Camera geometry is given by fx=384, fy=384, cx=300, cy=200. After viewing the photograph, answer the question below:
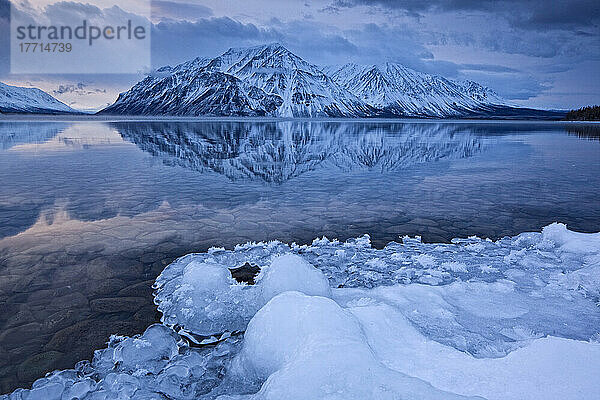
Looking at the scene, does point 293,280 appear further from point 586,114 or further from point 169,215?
point 586,114

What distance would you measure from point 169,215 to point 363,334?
7.11 metres

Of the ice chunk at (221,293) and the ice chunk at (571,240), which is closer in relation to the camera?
the ice chunk at (221,293)

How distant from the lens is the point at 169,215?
992 cm

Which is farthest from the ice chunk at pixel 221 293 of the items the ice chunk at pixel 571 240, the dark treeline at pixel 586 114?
the dark treeline at pixel 586 114

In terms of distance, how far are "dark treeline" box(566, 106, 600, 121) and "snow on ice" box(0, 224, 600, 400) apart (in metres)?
167

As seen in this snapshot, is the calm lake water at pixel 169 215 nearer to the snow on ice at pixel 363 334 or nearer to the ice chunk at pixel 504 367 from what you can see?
the snow on ice at pixel 363 334

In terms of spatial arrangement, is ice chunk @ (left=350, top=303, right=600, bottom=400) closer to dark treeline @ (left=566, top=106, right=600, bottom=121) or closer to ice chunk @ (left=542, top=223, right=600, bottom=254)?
ice chunk @ (left=542, top=223, right=600, bottom=254)

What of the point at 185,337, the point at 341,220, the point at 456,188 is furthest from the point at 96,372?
the point at 456,188

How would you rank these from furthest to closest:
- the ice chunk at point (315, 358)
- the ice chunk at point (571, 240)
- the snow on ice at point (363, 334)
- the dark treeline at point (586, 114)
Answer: the dark treeline at point (586, 114) < the ice chunk at point (571, 240) < the snow on ice at point (363, 334) < the ice chunk at point (315, 358)

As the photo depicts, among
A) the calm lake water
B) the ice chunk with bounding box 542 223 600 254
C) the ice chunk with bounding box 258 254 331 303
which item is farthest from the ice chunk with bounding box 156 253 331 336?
the ice chunk with bounding box 542 223 600 254

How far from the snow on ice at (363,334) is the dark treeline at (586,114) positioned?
166817 mm

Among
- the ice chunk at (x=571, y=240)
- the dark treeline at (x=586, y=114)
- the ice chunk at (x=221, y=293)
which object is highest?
the dark treeline at (x=586, y=114)

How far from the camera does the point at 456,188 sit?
46.6 feet

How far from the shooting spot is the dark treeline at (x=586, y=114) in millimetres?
137375
